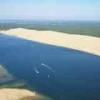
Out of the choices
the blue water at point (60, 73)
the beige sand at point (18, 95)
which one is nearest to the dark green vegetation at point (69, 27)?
the blue water at point (60, 73)

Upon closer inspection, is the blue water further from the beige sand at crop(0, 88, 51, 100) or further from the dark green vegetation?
the dark green vegetation

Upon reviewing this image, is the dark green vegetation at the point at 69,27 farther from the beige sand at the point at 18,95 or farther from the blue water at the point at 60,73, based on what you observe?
the beige sand at the point at 18,95

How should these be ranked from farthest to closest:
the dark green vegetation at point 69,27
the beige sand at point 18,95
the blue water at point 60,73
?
the dark green vegetation at point 69,27, the blue water at point 60,73, the beige sand at point 18,95

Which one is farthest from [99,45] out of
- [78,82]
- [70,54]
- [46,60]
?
[78,82]

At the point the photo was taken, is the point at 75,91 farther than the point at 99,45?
No

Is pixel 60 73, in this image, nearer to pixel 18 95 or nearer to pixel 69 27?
pixel 18 95

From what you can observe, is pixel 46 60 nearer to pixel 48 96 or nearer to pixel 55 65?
pixel 55 65
